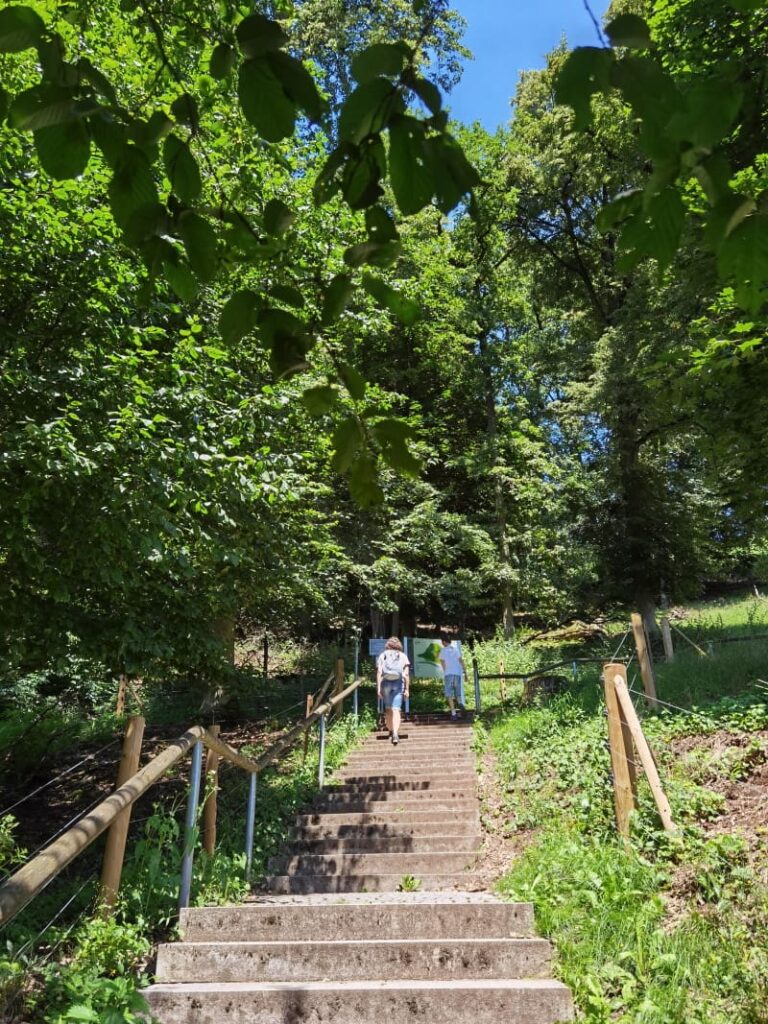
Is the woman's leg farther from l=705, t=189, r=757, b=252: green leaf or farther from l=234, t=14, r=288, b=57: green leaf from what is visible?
l=234, t=14, r=288, b=57: green leaf

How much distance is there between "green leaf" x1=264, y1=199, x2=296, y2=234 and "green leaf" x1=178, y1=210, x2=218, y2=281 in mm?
129

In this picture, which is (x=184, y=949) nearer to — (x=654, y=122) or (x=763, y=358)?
(x=654, y=122)

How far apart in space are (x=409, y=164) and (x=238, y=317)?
0.46 meters

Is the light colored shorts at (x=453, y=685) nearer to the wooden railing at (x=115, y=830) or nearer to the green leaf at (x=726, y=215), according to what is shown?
the wooden railing at (x=115, y=830)

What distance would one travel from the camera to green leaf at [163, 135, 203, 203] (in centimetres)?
155

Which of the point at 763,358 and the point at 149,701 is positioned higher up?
the point at 763,358

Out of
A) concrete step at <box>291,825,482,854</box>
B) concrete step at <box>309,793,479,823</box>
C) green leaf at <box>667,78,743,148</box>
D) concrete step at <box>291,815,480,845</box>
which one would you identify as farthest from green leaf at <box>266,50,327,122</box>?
concrete step at <box>309,793,479,823</box>

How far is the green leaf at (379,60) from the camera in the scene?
117 cm

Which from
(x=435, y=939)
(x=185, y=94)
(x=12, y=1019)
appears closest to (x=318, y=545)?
(x=435, y=939)

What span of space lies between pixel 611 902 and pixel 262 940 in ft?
6.39

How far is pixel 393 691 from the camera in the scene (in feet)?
31.0

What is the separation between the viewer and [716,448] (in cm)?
837

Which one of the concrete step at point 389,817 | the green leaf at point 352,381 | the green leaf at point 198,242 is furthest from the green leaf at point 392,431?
the concrete step at point 389,817

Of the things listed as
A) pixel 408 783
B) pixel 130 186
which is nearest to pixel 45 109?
pixel 130 186
